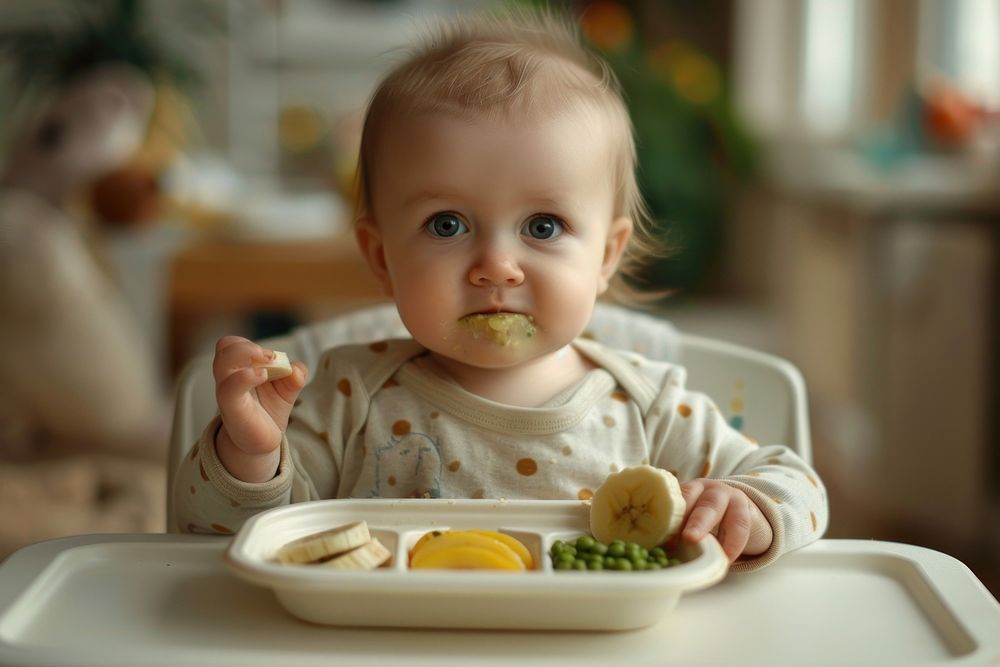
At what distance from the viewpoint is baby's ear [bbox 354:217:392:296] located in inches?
39.3

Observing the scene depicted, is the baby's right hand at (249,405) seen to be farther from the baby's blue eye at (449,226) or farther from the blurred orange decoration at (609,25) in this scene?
the blurred orange decoration at (609,25)

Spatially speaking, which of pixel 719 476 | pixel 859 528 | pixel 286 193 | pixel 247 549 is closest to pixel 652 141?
pixel 286 193

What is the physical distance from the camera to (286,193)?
11.8ft

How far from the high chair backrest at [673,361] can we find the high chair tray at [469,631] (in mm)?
244

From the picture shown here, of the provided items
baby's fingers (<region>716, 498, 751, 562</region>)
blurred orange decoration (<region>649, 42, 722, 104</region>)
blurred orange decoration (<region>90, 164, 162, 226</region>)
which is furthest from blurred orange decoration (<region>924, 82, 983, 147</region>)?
baby's fingers (<region>716, 498, 751, 562</region>)

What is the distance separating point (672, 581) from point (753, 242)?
4.11 metres

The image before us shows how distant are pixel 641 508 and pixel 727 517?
0.25ft

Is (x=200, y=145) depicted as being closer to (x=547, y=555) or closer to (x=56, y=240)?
(x=56, y=240)

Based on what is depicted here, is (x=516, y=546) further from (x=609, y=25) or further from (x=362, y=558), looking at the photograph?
(x=609, y=25)

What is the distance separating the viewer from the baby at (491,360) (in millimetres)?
871

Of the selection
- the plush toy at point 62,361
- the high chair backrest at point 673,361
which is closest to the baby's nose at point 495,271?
the high chair backrest at point 673,361

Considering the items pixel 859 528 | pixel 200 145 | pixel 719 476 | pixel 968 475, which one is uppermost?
pixel 719 476

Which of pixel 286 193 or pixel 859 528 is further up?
pixel 286 193

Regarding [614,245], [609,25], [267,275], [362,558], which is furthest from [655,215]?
[362,558]
